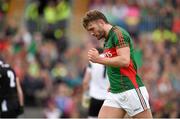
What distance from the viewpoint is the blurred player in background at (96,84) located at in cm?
1310

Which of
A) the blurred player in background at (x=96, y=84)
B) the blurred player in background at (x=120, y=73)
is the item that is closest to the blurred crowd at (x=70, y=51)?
the blurred player in background at (x=96, y=84)

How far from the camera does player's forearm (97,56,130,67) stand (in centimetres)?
961

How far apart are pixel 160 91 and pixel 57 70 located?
3.50 meters

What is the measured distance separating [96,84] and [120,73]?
3.24m

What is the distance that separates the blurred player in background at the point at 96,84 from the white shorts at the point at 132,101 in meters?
2.92

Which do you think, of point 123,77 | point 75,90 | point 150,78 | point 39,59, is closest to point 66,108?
point 75,90

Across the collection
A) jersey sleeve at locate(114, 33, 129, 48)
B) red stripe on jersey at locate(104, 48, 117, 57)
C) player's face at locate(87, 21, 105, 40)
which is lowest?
red stripe on jersey at locate(104, 48, 117, 57)

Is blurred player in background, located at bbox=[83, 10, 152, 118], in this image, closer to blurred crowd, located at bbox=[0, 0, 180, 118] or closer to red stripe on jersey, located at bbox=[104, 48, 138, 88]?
red stripe on jersey, located at bbox=[104, 48, 138, 88]

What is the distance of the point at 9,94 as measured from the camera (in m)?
12.0

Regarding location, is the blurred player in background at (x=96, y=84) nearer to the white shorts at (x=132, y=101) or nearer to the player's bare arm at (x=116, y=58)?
the white shorts at (x=132, y=101)

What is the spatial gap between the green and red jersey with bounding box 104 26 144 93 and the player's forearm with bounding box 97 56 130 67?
0.20 metres

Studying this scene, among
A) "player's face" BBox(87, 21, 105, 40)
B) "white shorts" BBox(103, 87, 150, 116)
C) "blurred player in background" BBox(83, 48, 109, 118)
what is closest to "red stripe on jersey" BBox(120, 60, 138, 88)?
"white shorts" BBox(103, 87, 150, 116)

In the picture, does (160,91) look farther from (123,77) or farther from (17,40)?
(123,77)

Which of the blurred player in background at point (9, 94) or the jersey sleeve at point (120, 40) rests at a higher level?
the jersey sleeve at point (120, 40)
